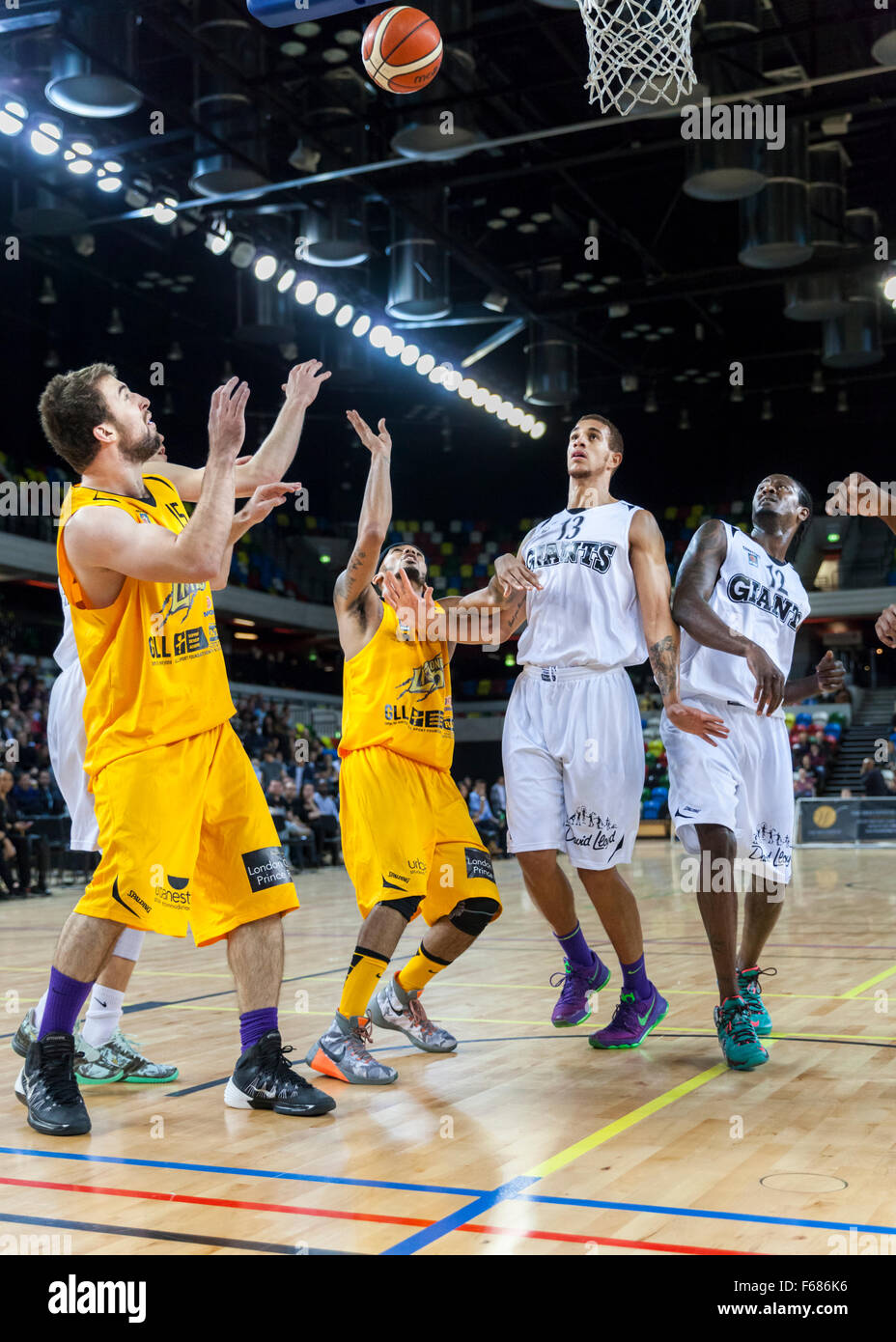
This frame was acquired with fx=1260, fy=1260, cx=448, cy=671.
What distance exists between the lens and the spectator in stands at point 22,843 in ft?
46.6

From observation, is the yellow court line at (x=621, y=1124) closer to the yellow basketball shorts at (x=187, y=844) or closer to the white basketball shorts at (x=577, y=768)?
the white basketball shorts at (x=577, y=768)

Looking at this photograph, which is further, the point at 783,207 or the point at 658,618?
the point at 783,207

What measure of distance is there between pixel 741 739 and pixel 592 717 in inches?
24.0

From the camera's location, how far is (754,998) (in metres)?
4.78

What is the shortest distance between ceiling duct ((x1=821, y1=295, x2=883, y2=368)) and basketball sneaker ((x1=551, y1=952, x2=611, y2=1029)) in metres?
17.1

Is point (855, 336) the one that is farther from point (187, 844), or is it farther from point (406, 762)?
point (187, 844)

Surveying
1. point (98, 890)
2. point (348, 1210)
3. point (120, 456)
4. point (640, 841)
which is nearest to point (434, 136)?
point (120, 456)

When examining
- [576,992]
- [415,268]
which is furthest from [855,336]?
[576,992]

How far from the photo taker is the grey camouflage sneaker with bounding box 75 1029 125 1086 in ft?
14.6

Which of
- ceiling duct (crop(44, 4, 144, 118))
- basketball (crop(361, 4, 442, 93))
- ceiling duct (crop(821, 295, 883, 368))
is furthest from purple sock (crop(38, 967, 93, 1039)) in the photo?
ceiling duct (crop(821, 295, 883, 368))

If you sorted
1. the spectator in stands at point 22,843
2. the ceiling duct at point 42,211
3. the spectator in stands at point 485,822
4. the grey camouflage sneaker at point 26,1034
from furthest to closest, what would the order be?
1. the spectator in stands at point 485,822
2. the ceiling duct at point 42,211
3. the spectator in stands at point 22,843
4. the grey camouflage sneaker at point 26,1034

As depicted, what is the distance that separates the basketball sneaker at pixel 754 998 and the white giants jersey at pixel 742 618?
1.03m

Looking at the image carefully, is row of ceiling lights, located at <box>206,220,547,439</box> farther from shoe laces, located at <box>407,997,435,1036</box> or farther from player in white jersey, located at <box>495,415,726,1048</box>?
shoe laces, located at <box>407,997,435,1036</box>
